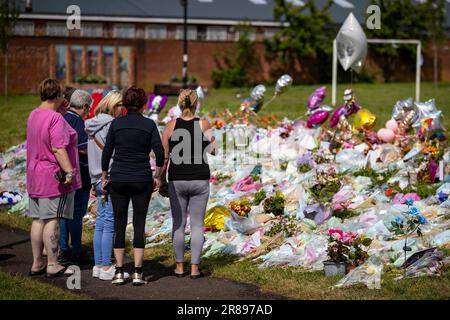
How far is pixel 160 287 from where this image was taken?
680cm

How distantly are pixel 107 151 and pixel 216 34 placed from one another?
103 ft

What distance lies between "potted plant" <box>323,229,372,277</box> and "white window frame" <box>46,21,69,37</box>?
30.0 meters

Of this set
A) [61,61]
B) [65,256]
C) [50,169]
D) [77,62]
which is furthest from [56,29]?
[50,169]

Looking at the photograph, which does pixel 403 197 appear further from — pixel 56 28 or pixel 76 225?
pixel 56 28

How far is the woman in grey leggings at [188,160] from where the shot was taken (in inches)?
273

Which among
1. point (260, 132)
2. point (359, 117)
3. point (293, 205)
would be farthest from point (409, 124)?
point (293, 205)

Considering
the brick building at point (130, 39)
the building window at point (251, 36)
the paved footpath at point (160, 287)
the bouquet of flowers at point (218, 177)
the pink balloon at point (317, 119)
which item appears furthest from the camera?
the building window at point (251, 36)

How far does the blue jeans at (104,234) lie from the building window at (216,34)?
31.0 metres

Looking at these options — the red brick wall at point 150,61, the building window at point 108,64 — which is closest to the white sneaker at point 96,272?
the red brick wall at point 150,61

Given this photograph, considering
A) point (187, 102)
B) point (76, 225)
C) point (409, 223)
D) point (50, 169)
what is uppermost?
point (187, 102)

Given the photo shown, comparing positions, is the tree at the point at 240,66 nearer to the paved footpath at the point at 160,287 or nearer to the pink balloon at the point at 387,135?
the pink balloon at the point at 387,135
